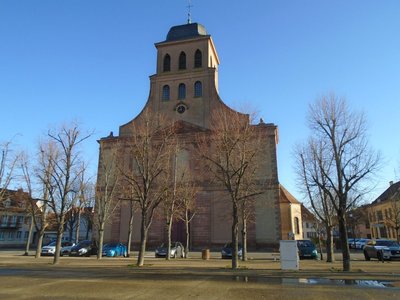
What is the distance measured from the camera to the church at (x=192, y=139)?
3822 cm

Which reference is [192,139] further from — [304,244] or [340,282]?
[340,282]

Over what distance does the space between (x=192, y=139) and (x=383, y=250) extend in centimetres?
2403

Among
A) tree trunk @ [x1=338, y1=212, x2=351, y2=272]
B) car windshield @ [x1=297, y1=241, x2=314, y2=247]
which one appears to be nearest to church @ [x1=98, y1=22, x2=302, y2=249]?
car windshield @ [x1=297, y1=241, x2=314, y2=247]

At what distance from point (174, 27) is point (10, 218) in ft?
166

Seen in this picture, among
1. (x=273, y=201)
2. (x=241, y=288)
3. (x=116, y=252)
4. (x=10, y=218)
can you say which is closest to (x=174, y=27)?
(x=273, y=201)

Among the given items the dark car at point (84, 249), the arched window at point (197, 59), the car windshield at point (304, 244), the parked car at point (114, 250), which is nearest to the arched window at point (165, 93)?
the arched window at point (197, 59)

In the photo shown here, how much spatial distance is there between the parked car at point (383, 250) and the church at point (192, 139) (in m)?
11.8

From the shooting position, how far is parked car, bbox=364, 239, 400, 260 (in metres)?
24.1

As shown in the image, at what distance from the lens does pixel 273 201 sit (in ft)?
125

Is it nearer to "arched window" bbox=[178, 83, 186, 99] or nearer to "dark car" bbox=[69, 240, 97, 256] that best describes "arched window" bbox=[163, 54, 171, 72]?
"arched window" bbox=[178, 83, 186, 99]

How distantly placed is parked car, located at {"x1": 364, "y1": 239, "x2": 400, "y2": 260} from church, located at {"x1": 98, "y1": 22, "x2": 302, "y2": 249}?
464 inches

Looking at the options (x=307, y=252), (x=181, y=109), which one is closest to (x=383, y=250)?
(x=307, y=252)

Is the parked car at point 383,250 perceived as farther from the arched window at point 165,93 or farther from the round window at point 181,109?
the arched window at point 165,93

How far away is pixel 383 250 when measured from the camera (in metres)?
24.2
